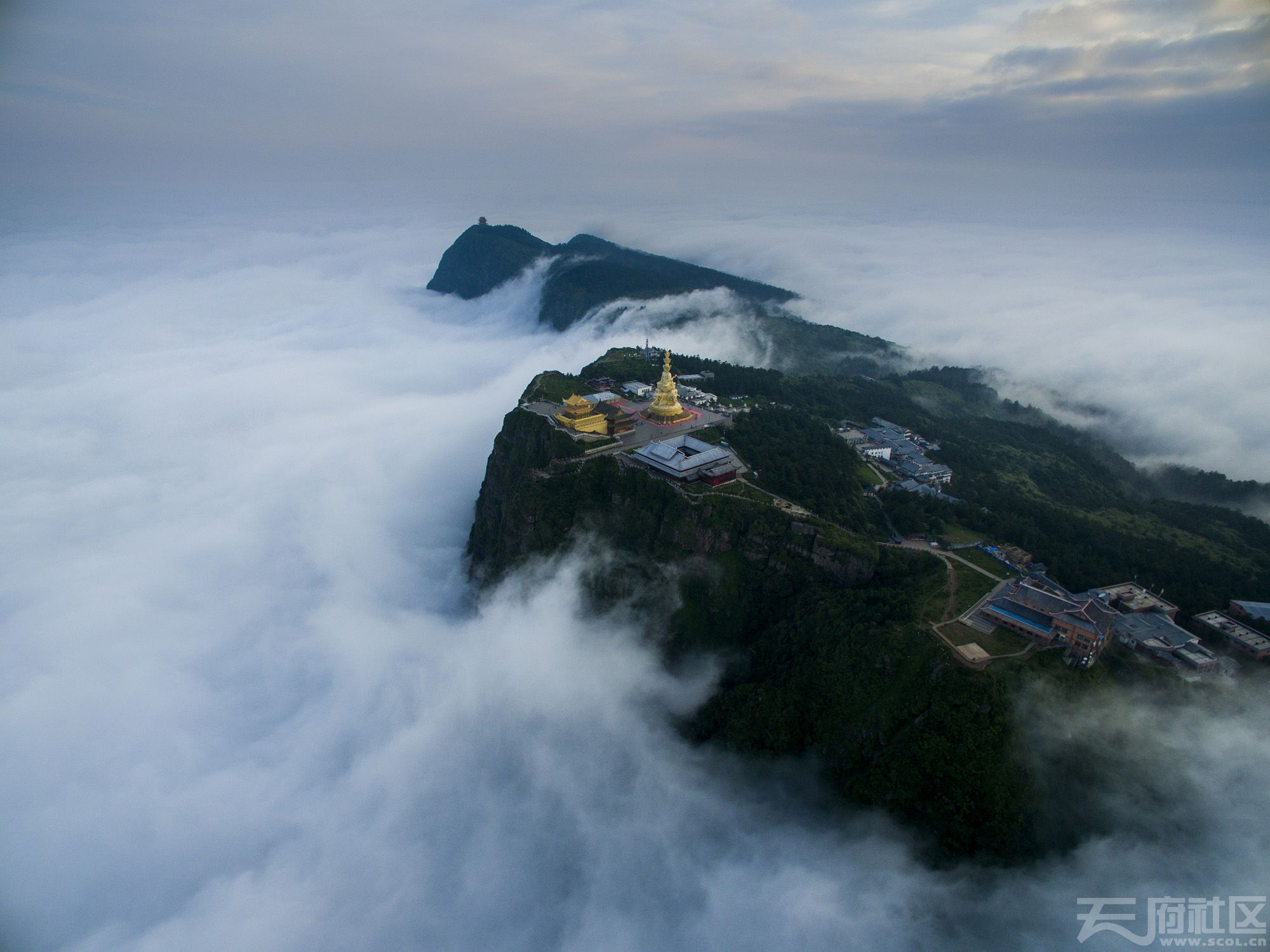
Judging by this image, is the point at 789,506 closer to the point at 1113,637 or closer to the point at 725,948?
the point at 1113,637

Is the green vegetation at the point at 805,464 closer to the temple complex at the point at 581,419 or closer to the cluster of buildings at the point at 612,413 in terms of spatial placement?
the cluster of buildings at the point at 612,413

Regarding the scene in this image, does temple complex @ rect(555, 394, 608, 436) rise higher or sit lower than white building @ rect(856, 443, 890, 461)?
higher

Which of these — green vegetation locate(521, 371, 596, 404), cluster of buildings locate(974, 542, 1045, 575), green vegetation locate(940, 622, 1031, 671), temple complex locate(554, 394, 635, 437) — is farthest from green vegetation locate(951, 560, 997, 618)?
green vegetation locate(521, 371, 596, 404)

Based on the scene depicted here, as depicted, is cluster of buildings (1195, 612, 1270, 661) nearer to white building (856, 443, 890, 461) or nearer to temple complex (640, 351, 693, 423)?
white building (856, 443, 890, 461)

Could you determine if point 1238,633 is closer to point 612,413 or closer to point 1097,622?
point 1097,622

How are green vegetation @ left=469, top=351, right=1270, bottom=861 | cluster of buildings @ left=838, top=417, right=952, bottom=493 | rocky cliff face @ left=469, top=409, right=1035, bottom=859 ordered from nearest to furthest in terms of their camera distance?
1. rocky cliff face @ left=469, top=409, right=1035, bottom=859
2. green vegetation @ left=469, top=351, right=1270, bottom=861
3. cluster of buildings @ left=838, top=417, right=952, bottom=493

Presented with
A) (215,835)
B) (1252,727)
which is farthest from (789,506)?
(215,835)
